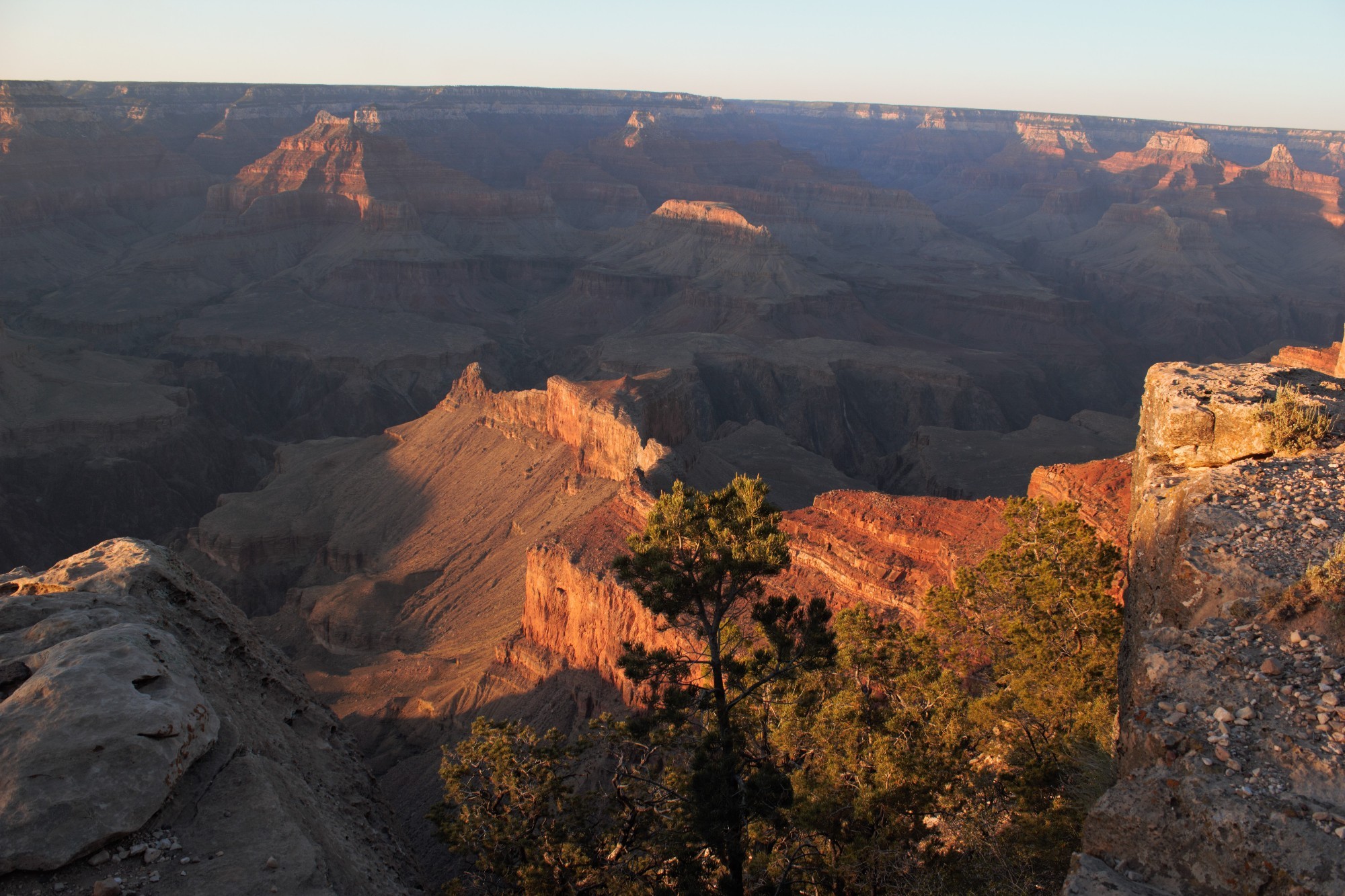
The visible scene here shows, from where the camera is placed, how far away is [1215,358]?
138 meters

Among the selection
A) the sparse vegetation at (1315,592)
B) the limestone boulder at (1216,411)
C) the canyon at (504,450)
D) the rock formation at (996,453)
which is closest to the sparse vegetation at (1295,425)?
the limestone boulder at (1216,411)

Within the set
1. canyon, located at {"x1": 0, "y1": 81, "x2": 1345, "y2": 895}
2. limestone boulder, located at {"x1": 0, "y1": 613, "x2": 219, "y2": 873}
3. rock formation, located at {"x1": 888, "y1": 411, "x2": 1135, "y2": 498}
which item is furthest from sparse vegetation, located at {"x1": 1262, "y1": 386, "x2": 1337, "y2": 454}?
rock formation, located at {"x1": 888, "y1": 411, "x2": 1135, "y2": 498}

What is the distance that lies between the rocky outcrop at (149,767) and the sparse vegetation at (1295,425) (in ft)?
56.1

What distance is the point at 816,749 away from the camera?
2048cm

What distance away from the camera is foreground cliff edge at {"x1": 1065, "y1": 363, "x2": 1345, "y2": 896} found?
1058 cm

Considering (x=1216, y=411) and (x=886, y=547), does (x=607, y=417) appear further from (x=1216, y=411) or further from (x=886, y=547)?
(x=1216, y=411)

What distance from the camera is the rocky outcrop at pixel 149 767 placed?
46.1ft

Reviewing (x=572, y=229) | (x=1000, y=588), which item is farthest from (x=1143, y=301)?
(x=1000, y=588)

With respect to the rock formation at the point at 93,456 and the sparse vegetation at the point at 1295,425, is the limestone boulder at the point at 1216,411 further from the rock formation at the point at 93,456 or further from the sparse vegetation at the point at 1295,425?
the rock formation at the point at 93,456

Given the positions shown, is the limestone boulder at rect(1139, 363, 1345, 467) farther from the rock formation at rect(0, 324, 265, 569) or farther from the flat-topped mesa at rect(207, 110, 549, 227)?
the flat-topped mesa at rect(207, 110, 549, 227)

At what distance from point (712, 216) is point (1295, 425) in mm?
142740

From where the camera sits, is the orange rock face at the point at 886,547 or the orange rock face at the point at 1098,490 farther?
the orange rock face at the point at 886,547

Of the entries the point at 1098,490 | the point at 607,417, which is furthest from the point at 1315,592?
the point at 607,417

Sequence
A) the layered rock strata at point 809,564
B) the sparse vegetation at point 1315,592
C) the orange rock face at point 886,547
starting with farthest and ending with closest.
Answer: the layered rock strata at point 809,564 → the orange rock face at point 886,547 → the sparse vegetation at point 1315,592
